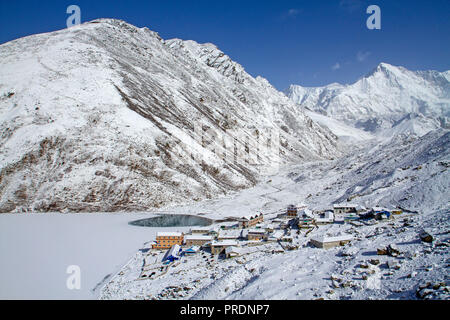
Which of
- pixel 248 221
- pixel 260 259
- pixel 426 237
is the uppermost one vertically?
pixel 248 221

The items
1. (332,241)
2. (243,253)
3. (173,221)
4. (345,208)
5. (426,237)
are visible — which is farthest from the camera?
(173,221)

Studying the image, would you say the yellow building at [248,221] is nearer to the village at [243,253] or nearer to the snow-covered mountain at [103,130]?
the village at [243,253]

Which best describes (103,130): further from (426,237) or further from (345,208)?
(426,237)

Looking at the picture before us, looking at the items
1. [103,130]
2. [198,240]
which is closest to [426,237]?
[198,240]

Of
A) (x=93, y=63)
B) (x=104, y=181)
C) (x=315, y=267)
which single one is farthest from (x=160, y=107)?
(x=315, y=267)

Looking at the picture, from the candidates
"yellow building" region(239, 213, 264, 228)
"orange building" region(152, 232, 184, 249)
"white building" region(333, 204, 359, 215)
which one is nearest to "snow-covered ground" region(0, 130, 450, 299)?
"orange building" region(152, 232, 184, 249)

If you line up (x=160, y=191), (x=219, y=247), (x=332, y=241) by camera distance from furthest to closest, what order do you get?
(x=160, y=191) < (x=219, y=247) < (x=332, y=241)

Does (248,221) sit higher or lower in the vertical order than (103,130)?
lower

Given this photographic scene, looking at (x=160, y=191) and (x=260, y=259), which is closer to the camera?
(x=260, y=259)
